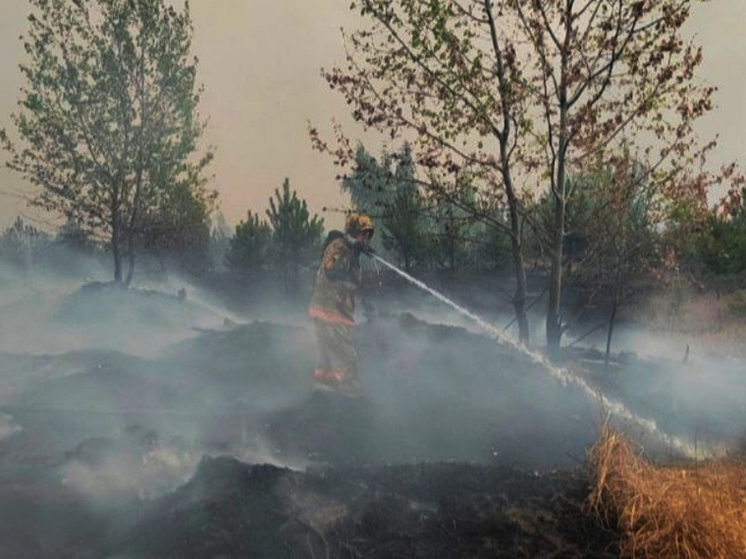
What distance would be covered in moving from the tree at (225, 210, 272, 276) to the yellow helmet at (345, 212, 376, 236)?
24567 millimetres

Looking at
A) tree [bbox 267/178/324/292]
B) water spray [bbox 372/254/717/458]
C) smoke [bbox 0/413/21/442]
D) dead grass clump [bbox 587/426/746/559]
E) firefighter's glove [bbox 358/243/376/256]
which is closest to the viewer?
dead grass clump [bbox 587/426/746/559]

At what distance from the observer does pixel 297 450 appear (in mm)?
8734

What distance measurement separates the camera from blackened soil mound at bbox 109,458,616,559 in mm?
4969

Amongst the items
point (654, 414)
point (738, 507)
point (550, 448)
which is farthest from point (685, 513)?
point (654, 414)

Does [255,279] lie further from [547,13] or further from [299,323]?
[547,13]

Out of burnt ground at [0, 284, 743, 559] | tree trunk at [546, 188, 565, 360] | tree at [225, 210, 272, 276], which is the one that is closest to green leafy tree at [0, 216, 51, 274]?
tree at [225, 210, 272, 276]

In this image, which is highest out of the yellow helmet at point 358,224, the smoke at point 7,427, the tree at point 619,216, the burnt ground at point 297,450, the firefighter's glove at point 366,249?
the tree at point 619,216

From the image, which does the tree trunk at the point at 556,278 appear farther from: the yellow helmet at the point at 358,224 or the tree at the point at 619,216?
the yellow helmet at the point at 358,224

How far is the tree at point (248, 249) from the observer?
34.1 meters

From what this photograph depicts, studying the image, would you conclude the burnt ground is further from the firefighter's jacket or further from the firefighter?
the firefighter's jacket

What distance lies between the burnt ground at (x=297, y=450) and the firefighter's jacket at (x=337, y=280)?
1.22 metres

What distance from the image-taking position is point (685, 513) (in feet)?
15.4

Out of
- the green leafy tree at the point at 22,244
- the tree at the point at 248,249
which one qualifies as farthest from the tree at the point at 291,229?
the green leafy tree at the point at 22,244

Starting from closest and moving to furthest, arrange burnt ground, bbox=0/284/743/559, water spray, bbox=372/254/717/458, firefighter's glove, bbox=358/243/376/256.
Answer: burnt ground, bbox=0/284/743/559
water spray, bbox=372/254/717/458
firefighter's glove, bbox=358/243/376/256
